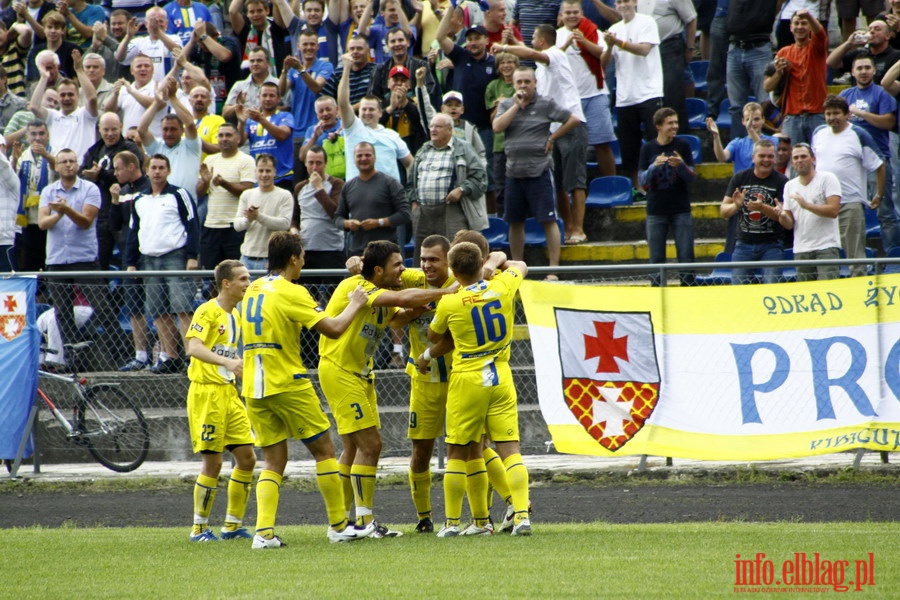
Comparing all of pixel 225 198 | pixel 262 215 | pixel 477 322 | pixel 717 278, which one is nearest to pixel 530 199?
pixel 717 278

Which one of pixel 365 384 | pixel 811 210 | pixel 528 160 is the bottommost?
pixel 365 384

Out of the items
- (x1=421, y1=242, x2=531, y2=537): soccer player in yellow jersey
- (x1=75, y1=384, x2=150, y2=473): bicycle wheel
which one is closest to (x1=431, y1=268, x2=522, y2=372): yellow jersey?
(x1=421, y1=242, x2=531, y2=537): soccer player in yellow jersey

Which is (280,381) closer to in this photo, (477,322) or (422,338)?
(422,338)

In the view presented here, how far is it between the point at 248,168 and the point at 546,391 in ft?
17.7

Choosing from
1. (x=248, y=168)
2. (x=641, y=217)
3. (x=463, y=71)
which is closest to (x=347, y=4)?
(x=463, y=71)

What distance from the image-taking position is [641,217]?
16188 millimetres

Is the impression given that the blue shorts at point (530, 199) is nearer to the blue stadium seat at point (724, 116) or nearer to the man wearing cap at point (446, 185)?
the man wearing cap at point (446, 185)

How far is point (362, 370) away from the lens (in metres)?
8.82

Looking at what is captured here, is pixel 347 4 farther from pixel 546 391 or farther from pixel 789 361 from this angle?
pixel 789 361

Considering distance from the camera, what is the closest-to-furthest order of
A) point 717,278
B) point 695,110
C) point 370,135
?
point 717,278 → point 370,135 → point 695,110

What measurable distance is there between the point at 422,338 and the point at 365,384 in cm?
68

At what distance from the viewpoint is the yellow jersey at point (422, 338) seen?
29.2 ft

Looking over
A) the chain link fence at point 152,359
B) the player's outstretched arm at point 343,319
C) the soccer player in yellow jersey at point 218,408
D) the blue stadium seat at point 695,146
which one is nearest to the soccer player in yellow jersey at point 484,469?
the player's outstretched arm at point 343,319

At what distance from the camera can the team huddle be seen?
841cm
